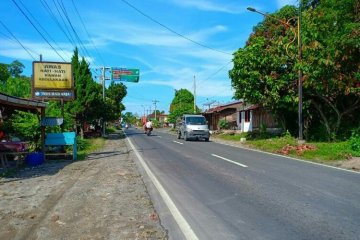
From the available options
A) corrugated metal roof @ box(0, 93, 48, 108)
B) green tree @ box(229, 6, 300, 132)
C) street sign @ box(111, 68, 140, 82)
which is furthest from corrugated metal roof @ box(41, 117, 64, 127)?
street sign @ box(111, 68, 140, 82)

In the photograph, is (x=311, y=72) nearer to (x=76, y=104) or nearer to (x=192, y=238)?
(x=192, y=238)

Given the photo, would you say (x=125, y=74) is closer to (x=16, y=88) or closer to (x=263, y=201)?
(x=16, y=88)

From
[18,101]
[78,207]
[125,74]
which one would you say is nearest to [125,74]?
[125,74]

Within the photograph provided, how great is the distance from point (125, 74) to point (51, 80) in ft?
119

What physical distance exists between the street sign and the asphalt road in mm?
41581

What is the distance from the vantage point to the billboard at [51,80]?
20.8 meters

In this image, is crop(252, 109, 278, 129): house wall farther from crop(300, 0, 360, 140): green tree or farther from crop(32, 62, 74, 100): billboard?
crop(32, 62, 74, 100): billboard

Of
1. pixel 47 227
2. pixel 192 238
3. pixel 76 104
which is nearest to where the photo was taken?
pixel 192 238

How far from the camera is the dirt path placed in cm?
705

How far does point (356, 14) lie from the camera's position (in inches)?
873

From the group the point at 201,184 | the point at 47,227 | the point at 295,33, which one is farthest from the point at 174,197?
the point at 295,33

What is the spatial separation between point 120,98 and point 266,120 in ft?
105

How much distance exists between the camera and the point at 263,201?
30.2ft

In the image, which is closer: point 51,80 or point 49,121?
point 49,121
